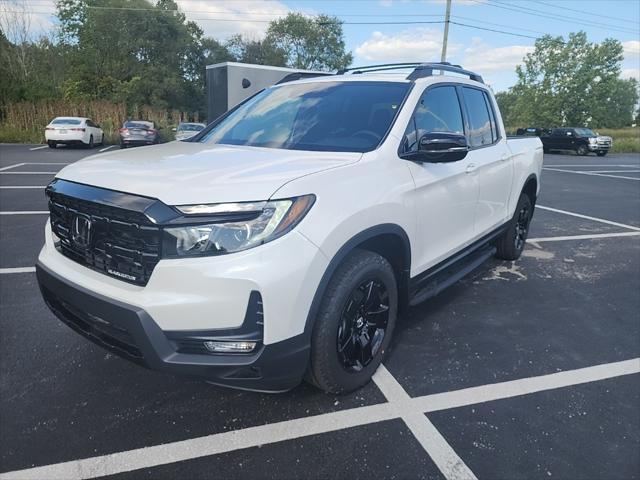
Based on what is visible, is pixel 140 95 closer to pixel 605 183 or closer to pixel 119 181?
pixel 605 183

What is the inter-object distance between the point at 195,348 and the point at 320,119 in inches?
73.1

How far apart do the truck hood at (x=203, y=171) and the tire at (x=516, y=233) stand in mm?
3129

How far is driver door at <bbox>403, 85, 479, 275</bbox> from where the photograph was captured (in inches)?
119

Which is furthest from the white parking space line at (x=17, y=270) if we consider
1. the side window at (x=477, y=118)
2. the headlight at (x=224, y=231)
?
the side window at (x=477, y=118)

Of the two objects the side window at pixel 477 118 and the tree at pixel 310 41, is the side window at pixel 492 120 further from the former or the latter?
the tree at pixel 310 41

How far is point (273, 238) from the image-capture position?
2.03 meters

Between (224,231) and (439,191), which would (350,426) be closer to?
(224,231)

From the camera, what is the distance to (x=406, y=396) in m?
2.75

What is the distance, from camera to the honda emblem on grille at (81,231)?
7.48 feet

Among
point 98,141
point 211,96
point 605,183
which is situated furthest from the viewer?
point 98,141

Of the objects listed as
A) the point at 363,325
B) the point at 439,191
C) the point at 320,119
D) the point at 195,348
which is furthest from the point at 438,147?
the point at 195,348

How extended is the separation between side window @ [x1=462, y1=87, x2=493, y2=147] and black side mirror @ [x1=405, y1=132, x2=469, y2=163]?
3.63 feet

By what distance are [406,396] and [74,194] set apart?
7.05ft

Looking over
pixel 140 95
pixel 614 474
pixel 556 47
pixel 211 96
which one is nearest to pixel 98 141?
pixel 211 96
